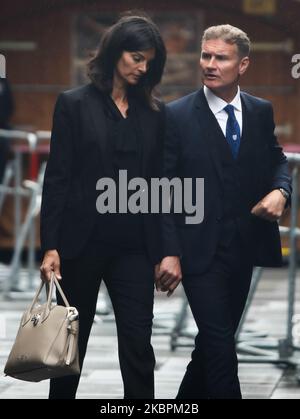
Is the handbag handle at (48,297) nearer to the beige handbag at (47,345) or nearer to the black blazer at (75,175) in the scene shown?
the beige handbag at (47,345)

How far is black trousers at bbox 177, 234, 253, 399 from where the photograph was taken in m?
6.37

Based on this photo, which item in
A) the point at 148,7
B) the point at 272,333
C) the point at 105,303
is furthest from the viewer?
the point at 148,7

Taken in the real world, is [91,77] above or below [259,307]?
above

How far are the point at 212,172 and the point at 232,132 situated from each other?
0.75 feet

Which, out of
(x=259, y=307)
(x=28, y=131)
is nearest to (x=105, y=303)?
(x=259, y=307)

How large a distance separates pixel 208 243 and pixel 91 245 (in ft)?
1.73

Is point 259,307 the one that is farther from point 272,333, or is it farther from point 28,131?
point 28,131

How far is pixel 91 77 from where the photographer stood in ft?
21.1

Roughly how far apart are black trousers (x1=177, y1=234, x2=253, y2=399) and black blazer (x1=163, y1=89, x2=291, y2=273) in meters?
0.06

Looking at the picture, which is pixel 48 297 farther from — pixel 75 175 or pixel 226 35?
pixel 226 35

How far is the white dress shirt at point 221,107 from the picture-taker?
6.66 metres

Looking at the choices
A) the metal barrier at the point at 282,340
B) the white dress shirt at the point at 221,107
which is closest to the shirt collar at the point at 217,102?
the white dress shirt at the point at 221,107

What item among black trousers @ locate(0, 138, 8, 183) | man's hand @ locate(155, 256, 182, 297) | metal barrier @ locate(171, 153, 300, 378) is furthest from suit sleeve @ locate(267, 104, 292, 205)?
black trousers @ locate(0, 138, 8, 183)

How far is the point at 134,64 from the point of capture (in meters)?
6.35
